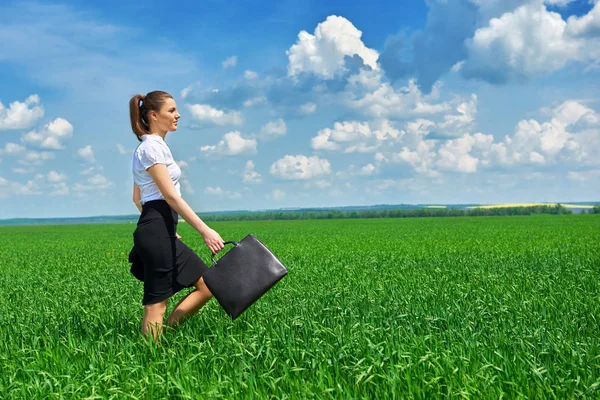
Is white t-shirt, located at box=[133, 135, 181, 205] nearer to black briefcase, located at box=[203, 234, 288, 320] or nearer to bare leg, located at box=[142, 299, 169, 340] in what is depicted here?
black briefcase, located at box=[203, 234, 288, 320]

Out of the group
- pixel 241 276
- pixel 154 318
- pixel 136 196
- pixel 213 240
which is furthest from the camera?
pixel 136 196

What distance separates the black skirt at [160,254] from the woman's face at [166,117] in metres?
0.73

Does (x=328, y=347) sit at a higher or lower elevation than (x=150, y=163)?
lower

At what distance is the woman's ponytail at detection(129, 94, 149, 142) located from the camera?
5598 millimetres

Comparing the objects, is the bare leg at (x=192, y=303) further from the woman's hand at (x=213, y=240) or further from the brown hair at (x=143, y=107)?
the brown hair at (x=143, y=107)

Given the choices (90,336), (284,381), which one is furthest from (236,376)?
(90,336)

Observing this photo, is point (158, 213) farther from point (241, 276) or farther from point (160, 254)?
point (241, 276)

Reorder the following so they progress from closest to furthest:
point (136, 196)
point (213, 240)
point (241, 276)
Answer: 1. point (213, 240)
2. point (241, 276)
3. point (136, 196)

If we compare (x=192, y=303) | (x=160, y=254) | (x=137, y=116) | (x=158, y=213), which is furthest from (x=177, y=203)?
(x=192, y=303)

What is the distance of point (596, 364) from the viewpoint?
4.86 meters

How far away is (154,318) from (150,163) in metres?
1.56

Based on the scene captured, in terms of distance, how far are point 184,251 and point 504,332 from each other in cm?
346

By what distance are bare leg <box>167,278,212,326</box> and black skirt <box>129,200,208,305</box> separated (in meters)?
0.19

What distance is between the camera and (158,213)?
5469 millimetres
